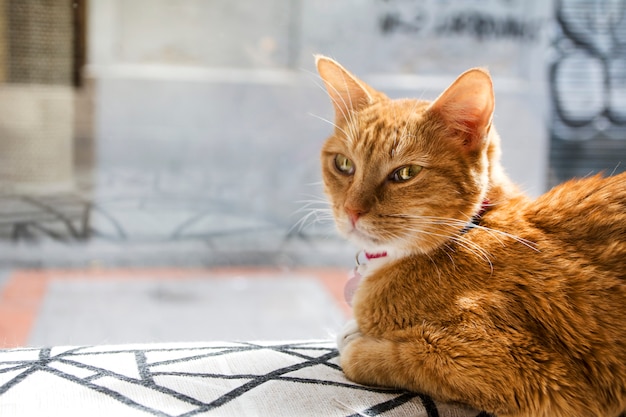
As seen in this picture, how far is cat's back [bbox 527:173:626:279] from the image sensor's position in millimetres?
942

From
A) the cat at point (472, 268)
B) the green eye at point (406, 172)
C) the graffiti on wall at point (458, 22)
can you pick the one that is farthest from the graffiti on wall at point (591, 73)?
the green eye at point (406, 172)

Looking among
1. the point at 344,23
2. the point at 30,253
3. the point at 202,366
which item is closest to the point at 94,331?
the point at 30,253

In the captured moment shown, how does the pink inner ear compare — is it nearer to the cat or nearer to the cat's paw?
the cat

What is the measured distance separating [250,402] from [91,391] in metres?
0.22

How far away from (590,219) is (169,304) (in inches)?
48.5

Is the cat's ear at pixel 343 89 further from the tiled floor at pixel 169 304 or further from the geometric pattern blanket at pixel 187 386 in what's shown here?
the tiled floor at pixel 169 304

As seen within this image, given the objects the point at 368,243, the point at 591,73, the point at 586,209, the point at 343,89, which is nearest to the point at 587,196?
the point at 586,209

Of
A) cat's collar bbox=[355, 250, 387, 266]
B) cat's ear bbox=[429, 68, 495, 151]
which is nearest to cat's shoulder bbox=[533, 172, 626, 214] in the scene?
cat's ear bbox=[429, 68, 495, 151]

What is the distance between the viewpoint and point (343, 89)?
1.18 m

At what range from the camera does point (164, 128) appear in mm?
1924

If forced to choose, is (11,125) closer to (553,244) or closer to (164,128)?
(164,128)

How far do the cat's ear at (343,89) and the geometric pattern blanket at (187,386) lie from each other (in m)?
0.43

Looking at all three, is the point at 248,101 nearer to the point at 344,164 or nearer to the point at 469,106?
the point at 344,164

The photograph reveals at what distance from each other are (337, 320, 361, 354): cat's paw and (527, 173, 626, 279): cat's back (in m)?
0.32
